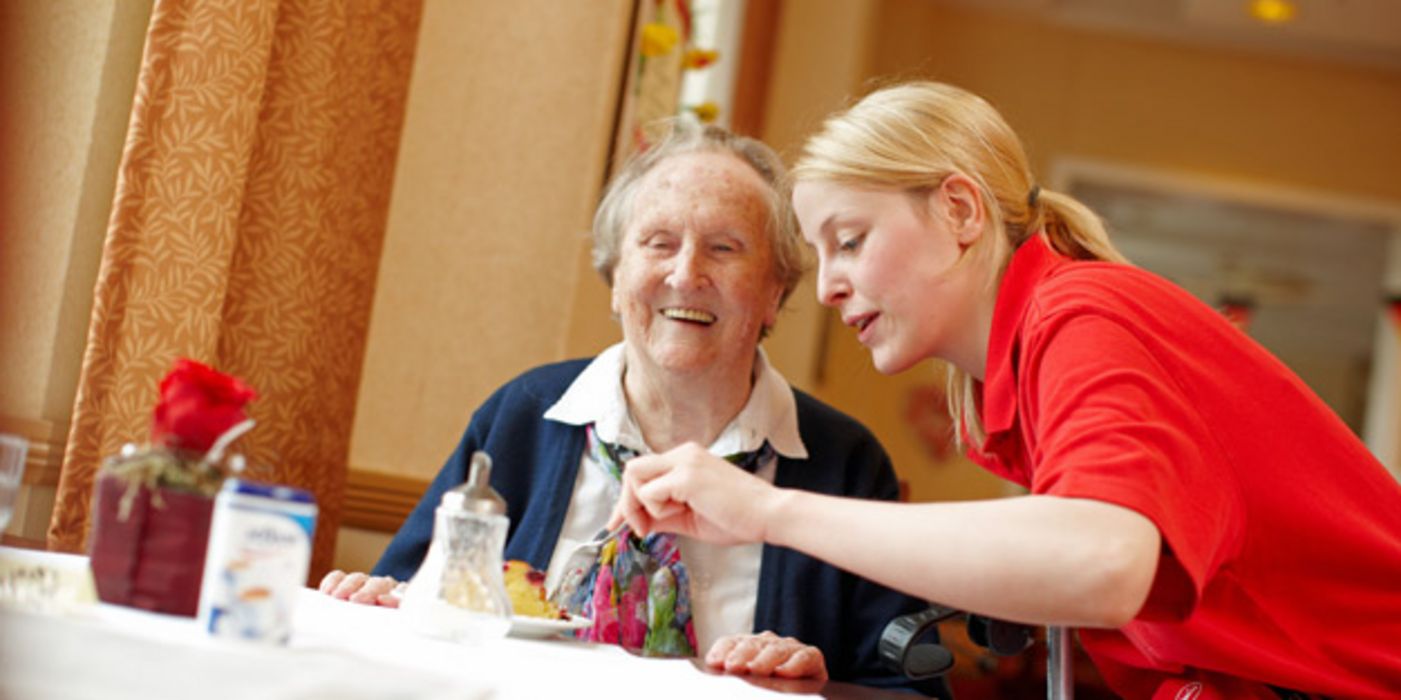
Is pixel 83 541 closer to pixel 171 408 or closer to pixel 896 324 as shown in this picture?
pixel 171 408

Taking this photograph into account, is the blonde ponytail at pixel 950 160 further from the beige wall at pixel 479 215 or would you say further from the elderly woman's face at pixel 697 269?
the beige wall at pixel 479 215

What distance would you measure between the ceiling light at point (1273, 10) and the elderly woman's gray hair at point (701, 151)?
4659mm

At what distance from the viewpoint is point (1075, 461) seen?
1.07 m

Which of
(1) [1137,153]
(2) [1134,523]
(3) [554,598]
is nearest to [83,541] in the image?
(3) [554,598]

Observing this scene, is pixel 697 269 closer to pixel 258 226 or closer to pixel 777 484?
pixel 777 484

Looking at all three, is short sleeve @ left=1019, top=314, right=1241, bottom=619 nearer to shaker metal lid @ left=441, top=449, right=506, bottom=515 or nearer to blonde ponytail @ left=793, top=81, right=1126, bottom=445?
blonde ponytail @ left=793, top=81, right=1126, bottom=445

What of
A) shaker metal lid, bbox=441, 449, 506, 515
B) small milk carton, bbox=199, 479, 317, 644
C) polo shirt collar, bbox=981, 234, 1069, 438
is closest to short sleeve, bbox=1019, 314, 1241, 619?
polo shirt collar, bbox=981, 234, 1069, 438

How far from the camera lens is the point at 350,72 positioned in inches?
81.3

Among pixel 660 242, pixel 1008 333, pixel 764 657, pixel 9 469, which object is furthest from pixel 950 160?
pixel 9 469

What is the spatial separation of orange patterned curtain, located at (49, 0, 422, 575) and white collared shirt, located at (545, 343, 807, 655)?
0.38m

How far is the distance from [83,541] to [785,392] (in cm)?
96

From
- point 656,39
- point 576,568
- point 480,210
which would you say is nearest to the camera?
point 576,568

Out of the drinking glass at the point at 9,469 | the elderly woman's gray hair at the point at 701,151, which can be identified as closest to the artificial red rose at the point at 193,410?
the drinking glass at the point at 9,469

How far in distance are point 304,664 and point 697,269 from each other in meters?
1.10
